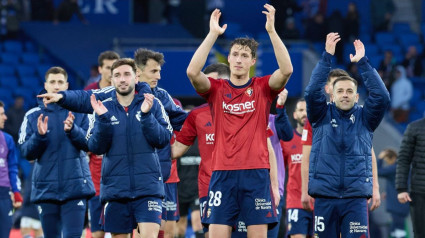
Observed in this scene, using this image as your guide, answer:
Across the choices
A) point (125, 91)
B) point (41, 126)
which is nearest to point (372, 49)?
point (41, 126)

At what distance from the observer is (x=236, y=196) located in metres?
8.17

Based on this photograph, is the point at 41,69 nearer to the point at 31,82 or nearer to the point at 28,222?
the point at 31,82

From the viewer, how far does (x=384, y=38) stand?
24125mm

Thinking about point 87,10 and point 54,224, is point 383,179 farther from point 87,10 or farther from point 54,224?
point 87,10

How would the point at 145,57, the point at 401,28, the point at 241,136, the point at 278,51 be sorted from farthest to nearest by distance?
1. the point at 401,28
2. the point at 145,57
3. the point at 241,136
4. the point at 278,51

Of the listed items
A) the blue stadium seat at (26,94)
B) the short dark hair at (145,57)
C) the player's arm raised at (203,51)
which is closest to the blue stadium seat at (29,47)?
the blue stadium seat at (26,94)

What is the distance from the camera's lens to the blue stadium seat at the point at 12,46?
74.0ft

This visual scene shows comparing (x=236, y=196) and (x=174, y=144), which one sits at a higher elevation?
(x=174, y=144)

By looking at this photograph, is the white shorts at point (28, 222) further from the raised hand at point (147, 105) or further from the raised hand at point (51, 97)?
the raised hand at point (147, 105)

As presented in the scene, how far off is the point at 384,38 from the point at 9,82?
972 centimetres

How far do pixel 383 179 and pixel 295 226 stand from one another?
11.7ft

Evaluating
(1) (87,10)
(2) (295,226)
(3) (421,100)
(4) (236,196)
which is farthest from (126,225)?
(1) (87,10)

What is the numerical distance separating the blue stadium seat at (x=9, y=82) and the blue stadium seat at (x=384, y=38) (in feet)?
30.7

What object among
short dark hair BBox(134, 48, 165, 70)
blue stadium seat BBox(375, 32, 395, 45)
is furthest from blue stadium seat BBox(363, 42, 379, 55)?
short dark hair BBox(134, 48, 165, 70)
